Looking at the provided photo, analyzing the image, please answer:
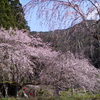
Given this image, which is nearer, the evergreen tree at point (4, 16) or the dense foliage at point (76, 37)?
the dense foliage at point (76, 37)

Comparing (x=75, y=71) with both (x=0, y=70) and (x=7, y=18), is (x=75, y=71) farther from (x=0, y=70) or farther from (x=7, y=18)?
(x=7, y=18)

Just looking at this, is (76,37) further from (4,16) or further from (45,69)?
(4,16)

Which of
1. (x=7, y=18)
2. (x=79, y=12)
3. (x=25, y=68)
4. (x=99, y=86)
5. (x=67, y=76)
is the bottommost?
(x=99, y=86)

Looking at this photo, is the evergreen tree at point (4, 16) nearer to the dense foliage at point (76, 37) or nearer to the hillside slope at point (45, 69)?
the hillside slope at point (45, 69)

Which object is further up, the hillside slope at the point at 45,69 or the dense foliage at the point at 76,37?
the dense foliage at the point at 76,37

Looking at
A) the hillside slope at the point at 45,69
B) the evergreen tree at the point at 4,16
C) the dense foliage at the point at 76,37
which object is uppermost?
the evergreen tree at the point at 4,16

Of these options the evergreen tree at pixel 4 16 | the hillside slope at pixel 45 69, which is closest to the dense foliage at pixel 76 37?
the hillside slope at pixel 45 69

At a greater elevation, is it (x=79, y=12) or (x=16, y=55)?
(x=79, y=12)

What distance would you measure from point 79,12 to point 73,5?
0.74 feet

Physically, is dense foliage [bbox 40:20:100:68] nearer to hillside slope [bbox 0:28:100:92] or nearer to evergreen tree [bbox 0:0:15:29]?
hillside slope [bbox 0:28:100:92]

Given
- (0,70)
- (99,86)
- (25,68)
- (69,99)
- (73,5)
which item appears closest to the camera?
(73,5)

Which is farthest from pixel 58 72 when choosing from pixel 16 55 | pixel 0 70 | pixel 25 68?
pixel 0 70

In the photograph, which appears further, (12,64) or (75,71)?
(75,71)

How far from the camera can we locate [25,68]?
278 inches
